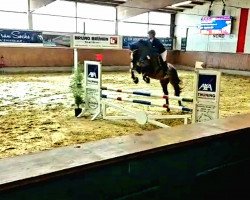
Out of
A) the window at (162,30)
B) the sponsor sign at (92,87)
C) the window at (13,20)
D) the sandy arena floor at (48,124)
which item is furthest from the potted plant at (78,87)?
the window at (162,30)

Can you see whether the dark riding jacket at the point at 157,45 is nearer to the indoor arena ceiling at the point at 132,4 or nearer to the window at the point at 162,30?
the indoor arena ceiling at the point at 132,4

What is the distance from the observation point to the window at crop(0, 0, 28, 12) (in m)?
14.4

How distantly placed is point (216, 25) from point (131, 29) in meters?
5.19

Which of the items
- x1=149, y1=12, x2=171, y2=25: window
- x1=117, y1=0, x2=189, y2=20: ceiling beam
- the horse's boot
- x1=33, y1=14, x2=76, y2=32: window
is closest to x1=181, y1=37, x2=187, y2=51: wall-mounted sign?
x1=149, y1=12, x2=171, y2=25: window

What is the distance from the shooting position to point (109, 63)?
58.4ft

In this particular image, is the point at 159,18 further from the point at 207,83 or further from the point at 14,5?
the point at 207,83

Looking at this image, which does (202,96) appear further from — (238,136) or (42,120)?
(42,120)

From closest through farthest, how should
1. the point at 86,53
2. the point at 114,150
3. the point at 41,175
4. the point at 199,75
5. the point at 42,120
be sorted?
the point at 41,175 → the point at 114,150 → the point at 199,75 → the point at 42,120 → the point at 86,53

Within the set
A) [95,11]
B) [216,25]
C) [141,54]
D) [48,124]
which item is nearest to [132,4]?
[95,11]

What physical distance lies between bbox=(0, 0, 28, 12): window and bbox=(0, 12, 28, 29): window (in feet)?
0.80

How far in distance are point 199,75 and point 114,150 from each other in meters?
3.18

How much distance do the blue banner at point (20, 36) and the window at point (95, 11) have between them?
3.21m

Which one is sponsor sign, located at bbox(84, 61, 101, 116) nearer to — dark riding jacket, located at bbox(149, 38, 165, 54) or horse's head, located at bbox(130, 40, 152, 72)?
horse's head, located at bbox(130, 40, 152, 72)

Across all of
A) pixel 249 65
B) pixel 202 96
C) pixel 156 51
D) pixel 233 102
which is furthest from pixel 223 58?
pixel 202 96
